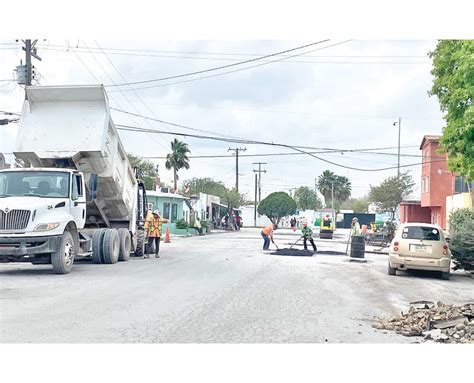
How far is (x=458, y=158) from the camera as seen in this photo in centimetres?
1694

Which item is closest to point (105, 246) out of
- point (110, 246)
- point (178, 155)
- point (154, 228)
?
point (110, 246)

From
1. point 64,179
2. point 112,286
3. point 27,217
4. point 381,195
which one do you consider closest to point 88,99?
point 64,179

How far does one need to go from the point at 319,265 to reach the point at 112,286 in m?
8.99

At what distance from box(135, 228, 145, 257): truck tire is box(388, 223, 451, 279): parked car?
359 inches

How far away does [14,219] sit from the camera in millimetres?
13398

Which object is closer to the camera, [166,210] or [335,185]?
[166,210]

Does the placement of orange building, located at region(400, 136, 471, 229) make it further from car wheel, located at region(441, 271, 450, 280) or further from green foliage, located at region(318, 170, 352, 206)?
green foliage, located at region(318, 170, 352, 206)

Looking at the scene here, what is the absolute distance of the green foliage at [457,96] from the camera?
1285 cm

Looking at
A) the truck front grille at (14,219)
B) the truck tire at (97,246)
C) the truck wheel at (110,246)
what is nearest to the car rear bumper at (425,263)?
the truck wheel at (110,246)

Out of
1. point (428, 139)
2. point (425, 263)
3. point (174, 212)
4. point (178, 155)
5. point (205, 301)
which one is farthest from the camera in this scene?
point (178, 155)

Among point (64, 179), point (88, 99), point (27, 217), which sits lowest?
point (27, 217)

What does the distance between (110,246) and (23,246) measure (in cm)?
383

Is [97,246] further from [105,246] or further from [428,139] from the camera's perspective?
[428,139]
